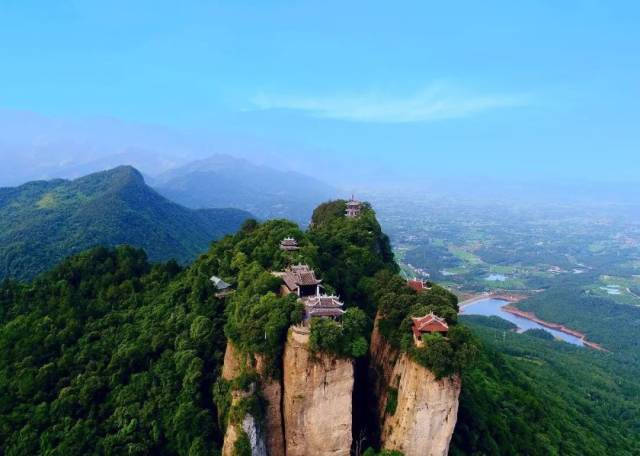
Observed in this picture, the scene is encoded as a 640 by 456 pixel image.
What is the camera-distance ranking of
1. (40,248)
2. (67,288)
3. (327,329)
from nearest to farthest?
1. (327,329)
2. (67,288)
3. (40,248)

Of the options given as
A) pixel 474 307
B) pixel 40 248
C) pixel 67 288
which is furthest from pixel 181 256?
pixel 474 307

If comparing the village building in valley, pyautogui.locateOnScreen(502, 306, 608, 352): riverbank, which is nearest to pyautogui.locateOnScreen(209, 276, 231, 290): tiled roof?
the village building in valley

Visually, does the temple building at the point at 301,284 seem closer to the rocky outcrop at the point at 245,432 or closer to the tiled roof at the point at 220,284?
the tiled roof at the point at 220,284

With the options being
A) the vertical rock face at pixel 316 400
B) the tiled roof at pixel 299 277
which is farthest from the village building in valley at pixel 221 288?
the vertical rock face at pixel 316 400

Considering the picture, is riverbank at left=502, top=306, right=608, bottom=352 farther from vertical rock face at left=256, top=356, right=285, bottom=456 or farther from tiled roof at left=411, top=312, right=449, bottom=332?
vertical rock face at left=256, top=356, right=285, bottom=456

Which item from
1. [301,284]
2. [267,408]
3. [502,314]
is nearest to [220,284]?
[301,284]

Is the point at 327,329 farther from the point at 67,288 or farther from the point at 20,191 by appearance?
the point at 20,191
